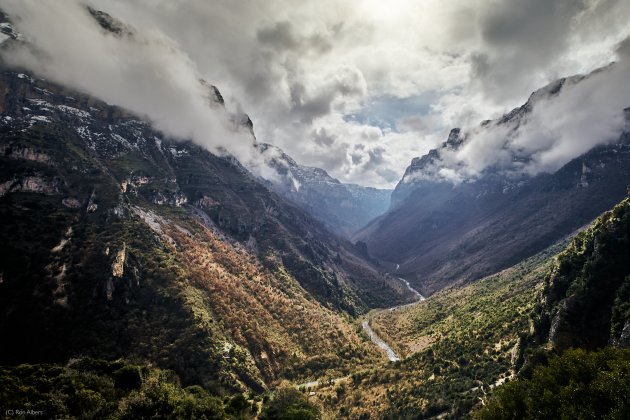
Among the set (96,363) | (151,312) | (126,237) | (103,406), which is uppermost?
(126,237)

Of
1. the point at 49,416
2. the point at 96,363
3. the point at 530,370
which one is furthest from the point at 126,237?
the point at 530,370

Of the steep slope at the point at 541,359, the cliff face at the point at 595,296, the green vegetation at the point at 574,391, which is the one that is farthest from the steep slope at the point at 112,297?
the cliff face at the point at 595,296

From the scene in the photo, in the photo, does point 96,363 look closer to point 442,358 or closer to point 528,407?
point 528,407

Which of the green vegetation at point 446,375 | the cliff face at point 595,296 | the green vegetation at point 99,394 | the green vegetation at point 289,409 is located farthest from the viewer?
the green vegetation at point 446,375

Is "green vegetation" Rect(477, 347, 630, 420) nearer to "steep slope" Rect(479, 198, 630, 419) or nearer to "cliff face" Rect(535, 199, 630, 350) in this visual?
"steep slope" Rect(479, 198, 630, 419)

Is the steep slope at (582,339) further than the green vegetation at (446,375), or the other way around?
the green vegetation at (446,375)

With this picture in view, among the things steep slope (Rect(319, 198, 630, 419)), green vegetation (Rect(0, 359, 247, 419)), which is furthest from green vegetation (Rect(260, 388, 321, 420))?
steep slope (Rect(319, 198, 630, 419))

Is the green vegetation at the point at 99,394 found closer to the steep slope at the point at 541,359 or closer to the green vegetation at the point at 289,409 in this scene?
the green vegetation at the point at 289,409

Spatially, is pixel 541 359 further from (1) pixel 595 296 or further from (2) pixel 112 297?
(2) pixel 112 297
